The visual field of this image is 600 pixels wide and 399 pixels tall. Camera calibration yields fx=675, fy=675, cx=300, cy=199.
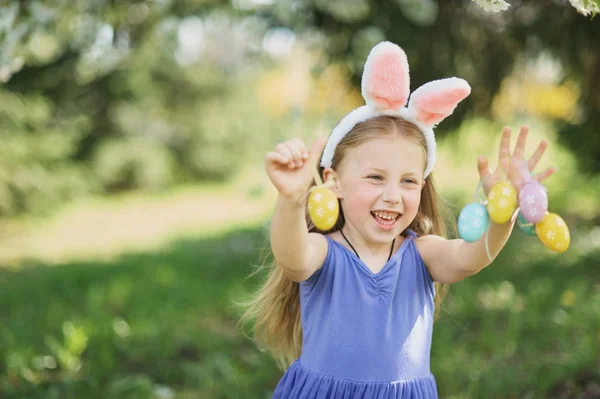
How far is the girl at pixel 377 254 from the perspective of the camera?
1.67m

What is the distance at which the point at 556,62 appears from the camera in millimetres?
4055

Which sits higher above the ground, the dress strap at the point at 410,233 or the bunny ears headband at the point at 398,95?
the bunny ears headband at the point at 398,95

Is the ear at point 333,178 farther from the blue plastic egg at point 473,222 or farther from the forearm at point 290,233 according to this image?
the blue plastic egg at point 473,222

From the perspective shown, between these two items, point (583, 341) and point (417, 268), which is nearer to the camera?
point (417, 268)

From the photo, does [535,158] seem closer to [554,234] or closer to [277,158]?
[554,234]

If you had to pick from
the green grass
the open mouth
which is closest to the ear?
the open mouth

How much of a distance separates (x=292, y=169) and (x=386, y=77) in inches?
13.9

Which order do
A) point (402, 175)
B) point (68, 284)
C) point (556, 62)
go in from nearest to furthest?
point (402, 175)
point (556, 62)
point (68, 284)

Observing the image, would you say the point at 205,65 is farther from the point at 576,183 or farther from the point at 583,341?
the point at 583,341

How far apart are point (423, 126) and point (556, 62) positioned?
267 cm

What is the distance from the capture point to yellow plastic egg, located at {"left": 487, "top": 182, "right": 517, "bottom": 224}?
1490 mm

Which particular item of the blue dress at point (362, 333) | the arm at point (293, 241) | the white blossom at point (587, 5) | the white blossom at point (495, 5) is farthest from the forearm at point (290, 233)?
the white blossom at point (587, 5)

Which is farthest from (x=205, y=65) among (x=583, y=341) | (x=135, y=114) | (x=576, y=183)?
(x=583, y=341)

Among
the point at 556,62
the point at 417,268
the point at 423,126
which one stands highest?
the point at 556,62
